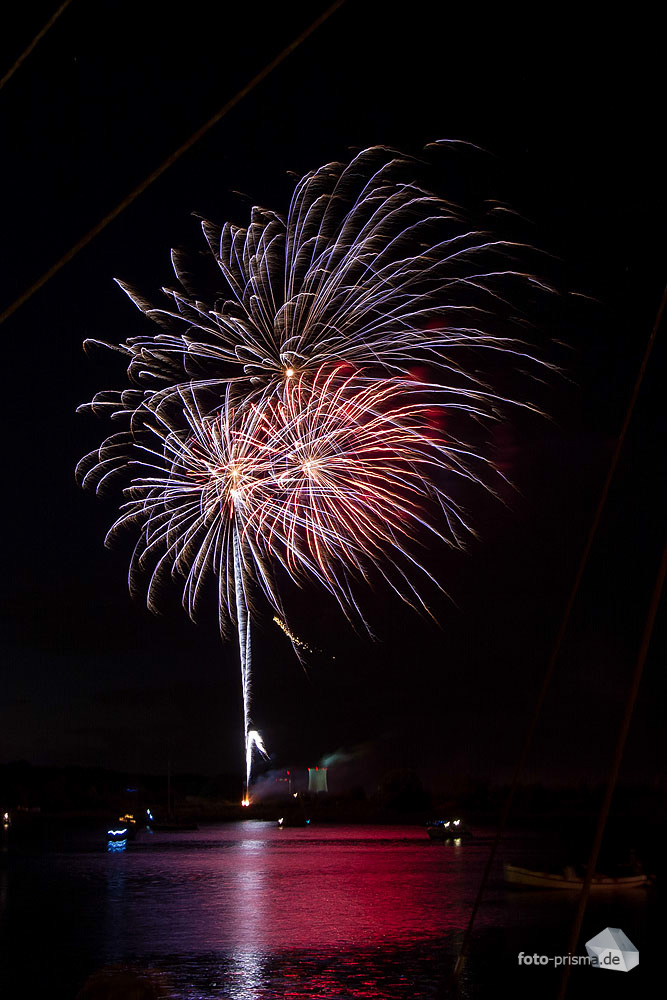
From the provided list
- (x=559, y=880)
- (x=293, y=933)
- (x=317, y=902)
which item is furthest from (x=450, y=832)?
(x=293, y=933)

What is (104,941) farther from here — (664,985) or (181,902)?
(664,985)

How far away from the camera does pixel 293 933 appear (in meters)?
39.0

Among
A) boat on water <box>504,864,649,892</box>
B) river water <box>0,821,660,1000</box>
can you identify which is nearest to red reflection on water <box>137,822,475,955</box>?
river water <box>0,821,660,1000</box>

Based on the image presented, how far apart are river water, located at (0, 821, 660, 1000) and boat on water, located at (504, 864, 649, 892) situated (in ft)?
2.35

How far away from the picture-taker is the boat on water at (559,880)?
56969 millimetres

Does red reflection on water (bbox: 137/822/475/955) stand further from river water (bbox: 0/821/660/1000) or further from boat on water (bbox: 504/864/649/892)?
boat on water (bbox: 504/864/649/892)

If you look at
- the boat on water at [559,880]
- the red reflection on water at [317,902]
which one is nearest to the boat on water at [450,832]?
the red reflection on water at [317,902]

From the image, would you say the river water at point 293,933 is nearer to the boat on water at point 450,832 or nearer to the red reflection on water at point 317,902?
the red reflection on water at point 317,902

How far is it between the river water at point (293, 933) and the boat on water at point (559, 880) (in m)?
0.72

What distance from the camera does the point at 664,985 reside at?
101ft

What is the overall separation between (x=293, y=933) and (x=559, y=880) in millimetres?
23486

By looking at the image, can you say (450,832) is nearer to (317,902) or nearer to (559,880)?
(559,880)

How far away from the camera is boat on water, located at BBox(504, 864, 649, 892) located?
5697 cm

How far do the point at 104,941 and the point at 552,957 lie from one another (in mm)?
16297
